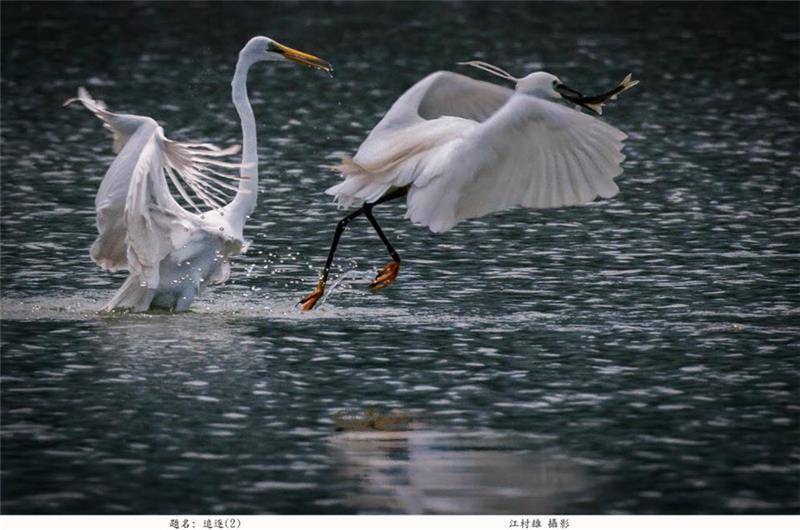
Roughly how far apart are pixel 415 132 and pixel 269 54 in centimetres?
184

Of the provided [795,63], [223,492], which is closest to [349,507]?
[223,492]

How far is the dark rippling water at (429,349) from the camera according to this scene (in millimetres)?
8836

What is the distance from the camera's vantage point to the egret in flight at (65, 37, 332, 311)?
1193cm

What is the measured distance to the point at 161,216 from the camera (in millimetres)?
12219

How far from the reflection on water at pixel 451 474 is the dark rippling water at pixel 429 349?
16mm

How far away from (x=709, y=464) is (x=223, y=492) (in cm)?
229

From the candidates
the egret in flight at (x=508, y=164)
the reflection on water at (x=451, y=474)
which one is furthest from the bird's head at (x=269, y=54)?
the reflection on water at (x=451, y=474)

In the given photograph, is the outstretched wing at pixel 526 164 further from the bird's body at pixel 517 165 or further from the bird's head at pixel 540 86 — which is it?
the bird's head at pixel 540 86

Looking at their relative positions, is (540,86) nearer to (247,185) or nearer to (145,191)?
(247,185)

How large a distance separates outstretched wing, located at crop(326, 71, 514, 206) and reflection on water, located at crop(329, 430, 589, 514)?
2531 mm

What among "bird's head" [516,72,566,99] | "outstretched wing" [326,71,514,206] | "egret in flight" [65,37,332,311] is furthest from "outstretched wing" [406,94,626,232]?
"egret in flight" [65,37,332,311]

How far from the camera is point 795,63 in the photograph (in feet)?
93.9

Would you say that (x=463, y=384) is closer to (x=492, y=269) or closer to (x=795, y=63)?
(x=492, y=269)

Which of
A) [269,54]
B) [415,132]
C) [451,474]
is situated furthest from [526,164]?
[269,54]
